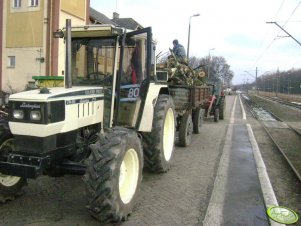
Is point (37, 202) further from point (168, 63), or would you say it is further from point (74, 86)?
point (168, 63)

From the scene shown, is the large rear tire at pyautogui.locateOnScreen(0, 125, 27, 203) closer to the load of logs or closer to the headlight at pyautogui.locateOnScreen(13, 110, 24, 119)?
the headlight at pyautogui.locateOnScreen(13, 110, 24, 119)

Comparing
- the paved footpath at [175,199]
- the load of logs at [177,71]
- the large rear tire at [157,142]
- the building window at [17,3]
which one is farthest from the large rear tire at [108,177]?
the building window at [17,3]

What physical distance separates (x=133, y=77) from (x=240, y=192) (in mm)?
2809

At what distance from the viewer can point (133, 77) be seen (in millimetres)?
6836

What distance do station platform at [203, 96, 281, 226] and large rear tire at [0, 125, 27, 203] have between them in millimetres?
2895

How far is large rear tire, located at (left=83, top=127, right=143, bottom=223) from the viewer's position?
16.2 ft

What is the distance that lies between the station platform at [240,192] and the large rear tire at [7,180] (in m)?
2.90

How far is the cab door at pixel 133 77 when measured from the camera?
642cm

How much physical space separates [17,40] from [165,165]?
2296 cm

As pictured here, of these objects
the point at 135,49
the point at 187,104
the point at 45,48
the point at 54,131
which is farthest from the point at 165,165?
the point at 45,48

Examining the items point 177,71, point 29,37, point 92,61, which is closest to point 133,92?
point 92,61

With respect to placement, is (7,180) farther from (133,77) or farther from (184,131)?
(184,131)

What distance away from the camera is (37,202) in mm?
6156

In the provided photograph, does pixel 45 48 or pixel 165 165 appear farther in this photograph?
pixel 45 48
